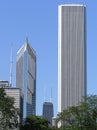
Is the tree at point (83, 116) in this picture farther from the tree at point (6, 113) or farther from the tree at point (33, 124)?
the tree at point (33, 124)

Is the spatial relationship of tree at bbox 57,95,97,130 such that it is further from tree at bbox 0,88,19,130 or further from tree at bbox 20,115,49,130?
tree at bbox 20,115,49,130

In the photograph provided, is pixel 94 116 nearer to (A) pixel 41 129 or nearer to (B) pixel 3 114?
(B) pixel 3 114

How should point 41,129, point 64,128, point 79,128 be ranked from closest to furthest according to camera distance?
point 79,128, point 64,128, point 41,129

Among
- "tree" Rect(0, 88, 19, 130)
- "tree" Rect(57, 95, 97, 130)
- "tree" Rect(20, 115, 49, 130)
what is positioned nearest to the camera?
"tree" Rect(57, 95, 97, 130)

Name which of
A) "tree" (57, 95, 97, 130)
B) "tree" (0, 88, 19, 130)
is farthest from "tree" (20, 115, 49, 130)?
"tree" (0, 88, 19, 130)

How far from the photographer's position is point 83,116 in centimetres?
9044

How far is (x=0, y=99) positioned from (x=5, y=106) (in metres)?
1.66

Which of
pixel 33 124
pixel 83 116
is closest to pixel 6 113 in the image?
pixel 83 116

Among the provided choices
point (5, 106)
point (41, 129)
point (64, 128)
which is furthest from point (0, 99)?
point (41, 129)

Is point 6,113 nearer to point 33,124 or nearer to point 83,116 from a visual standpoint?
point 83,116

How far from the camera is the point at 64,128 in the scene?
310 ft

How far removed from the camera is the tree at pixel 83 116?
8950 centimetres

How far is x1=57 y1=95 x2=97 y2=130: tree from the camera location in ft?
294

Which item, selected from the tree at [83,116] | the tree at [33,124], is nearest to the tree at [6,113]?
the tree at [83,116]
